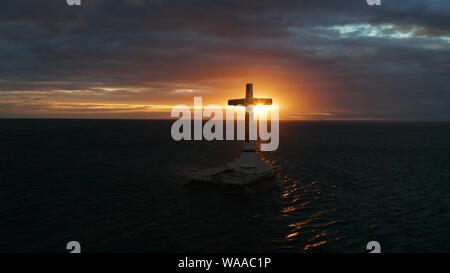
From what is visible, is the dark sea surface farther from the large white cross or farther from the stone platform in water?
the large white cross

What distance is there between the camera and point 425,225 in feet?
105

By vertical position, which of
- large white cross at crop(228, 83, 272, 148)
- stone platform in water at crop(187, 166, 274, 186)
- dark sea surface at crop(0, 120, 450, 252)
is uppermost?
large white cross at crop(228, 83, 272, 148)

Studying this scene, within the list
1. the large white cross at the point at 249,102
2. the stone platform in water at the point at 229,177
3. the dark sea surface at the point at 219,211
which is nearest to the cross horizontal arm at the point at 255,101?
the large white cross at the point at 249,102

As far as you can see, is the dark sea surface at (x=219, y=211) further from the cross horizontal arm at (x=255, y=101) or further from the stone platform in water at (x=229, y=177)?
the cross horizontal arm at (x=255, y=101)

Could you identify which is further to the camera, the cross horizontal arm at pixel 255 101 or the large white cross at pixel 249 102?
the cross horizontal arm at pixel 255 101

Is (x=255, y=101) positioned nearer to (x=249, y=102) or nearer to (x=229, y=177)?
(x=249, y=102)

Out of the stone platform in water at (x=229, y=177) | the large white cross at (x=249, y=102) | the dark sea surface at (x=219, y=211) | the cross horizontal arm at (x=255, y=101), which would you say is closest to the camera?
the dark sea surface at (x=219, y=211)

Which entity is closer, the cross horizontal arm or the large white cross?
the large white cross

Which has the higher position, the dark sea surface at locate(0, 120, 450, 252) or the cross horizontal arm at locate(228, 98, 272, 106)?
the cross horizontal arm at locate(228, 98, 272, 106)

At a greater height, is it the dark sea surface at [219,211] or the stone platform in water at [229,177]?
the stone platform in water at [229,177]

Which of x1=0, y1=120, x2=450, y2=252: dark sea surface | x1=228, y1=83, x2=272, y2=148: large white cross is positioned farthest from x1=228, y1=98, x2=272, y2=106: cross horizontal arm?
x1=0, y1=120, x2=450, y2=252: dark sea surface

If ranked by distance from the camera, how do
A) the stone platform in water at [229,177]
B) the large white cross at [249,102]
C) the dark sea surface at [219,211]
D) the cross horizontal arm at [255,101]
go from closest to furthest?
1. the dark sea surface at [219,211]
2. the stone platform in water at [229,177]
3. the large white cross at [249,102]
4. the cross horizontal arm at [255,101]
